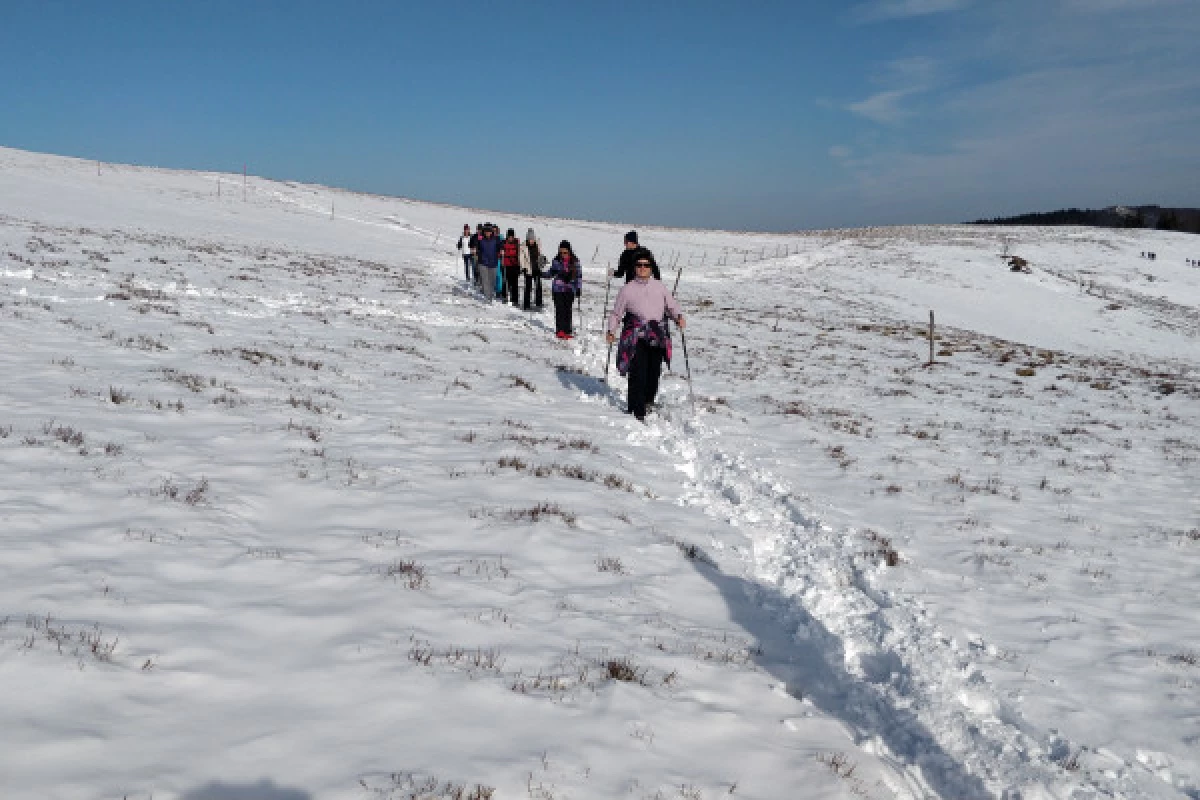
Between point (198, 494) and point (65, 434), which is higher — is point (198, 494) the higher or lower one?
the lower one

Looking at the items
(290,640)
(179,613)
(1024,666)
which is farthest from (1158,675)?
(179,613)

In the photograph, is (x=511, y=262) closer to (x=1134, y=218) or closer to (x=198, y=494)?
(x=198, y=494)

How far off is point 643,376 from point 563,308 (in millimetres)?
7840

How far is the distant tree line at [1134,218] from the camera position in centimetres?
14200

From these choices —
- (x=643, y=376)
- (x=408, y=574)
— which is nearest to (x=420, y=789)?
(x=408, y=574)

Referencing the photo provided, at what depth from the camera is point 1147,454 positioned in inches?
518

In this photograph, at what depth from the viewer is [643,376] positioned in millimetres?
12289

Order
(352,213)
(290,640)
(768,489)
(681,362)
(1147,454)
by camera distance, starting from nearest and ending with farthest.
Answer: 1. (290,640)
2. (768,489)
3. (1147,454)
4. (681,362)
5. (352,213)

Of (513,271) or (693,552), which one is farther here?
(513,271)

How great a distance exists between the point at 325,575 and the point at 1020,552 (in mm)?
7295

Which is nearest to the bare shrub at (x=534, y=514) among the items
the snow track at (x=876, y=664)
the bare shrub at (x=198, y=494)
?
the snow track at (x=876, y=664)

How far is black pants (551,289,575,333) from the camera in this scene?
63.1 ft

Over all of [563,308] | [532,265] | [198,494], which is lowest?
[198,494]

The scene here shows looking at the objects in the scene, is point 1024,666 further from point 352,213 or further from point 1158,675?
point 352,213
